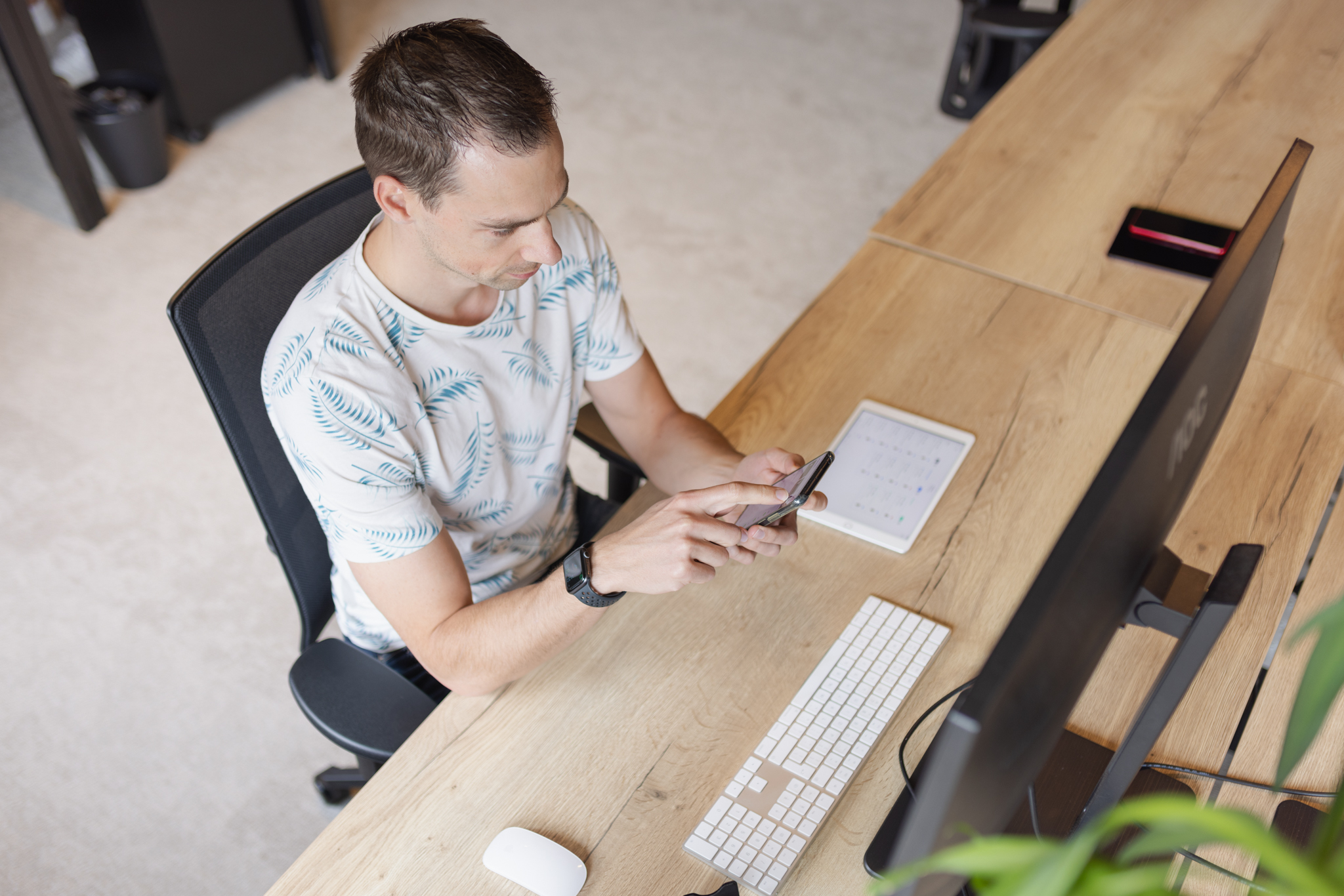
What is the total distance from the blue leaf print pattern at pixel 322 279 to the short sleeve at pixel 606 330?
1.06 ft

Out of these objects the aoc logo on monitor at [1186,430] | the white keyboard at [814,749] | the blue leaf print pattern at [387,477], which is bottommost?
the white keyboard at [814,749]

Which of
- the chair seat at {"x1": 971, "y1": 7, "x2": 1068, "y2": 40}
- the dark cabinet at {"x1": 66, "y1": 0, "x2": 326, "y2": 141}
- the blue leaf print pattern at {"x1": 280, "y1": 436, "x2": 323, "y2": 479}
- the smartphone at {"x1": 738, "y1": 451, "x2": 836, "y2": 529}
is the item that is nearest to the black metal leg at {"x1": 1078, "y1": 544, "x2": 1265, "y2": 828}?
the smartphone at {"x1": 738, "y1": 451, "x2": 836, "y2": 529}

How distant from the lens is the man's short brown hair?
1.01 m

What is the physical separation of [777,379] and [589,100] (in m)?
→ 2.33

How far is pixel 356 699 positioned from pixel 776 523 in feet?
1.67

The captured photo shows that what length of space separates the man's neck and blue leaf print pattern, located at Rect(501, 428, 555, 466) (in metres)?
0.17

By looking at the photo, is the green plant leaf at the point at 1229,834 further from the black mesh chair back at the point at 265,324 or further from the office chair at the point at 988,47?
the office chair at the point at 988,47

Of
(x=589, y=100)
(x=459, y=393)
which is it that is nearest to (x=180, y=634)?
(x=459, y=393)

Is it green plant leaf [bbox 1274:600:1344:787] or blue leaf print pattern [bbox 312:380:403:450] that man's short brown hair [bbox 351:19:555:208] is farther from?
green plant leaf [bbox 1274:600:1344:787]

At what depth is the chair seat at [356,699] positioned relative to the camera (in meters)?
1.12

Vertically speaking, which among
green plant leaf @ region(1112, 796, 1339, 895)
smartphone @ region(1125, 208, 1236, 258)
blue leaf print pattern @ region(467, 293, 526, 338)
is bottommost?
smartphone @ region(1125, 208, 1236, 258)

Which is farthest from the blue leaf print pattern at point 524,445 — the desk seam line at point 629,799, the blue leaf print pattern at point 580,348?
the desk seam line at point 629,799

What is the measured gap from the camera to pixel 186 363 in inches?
99.6

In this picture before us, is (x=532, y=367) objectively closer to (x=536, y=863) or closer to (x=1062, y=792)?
(x=536, y=863)
